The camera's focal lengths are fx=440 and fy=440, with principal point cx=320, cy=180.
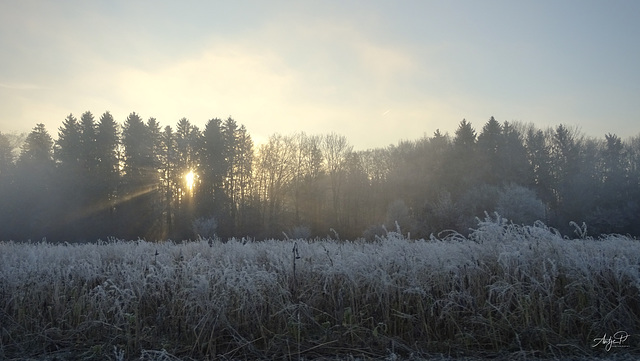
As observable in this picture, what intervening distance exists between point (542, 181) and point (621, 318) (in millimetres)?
54161

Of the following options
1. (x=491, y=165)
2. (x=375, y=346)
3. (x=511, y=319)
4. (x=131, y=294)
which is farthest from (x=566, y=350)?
(x=491, y=165)

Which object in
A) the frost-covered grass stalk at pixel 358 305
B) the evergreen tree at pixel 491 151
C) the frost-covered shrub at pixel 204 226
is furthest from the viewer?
the evergreen tree at pixel 491 151

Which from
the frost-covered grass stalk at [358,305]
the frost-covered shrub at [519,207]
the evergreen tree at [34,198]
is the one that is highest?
the evergreen tree at [34,198]

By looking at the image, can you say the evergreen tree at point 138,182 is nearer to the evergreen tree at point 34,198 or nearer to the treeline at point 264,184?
the treeline at point 264,184

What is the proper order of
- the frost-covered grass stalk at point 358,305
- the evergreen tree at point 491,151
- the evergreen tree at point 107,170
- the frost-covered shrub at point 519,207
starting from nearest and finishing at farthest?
1. the frost-covered grass stalk at point 358,305
2. the frost-covered shrub at point 519,207
3. the evergreen tree at point 107,170
4. the evergreen tree at point 491,151

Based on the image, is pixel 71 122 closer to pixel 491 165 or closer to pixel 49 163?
pixel 49 163

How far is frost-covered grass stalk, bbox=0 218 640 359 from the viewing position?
5773 mm

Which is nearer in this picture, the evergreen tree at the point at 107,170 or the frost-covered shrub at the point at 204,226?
the frost-covered shrub at the point at 204,226

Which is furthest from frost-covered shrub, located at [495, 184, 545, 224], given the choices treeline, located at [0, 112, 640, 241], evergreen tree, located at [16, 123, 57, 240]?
evergreen tree, located at [16, 123, 57, 240]

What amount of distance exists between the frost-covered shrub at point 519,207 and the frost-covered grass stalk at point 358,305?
34460mm

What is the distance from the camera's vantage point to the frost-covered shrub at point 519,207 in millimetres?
39531

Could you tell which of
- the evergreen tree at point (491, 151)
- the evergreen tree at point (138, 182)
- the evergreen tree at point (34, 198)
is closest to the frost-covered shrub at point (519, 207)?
the evergreen tree at point (491, 151)

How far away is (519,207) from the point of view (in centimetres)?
3994

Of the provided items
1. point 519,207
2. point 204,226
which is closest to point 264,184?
point 204,226
